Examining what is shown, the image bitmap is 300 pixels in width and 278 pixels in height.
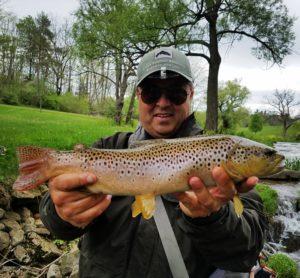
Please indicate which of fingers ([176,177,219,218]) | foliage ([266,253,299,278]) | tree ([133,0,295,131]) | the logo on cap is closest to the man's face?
the logo on cap

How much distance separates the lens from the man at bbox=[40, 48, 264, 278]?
225cm

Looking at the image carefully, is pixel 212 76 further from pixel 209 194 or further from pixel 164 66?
pixel 209 194

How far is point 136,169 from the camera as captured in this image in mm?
2312

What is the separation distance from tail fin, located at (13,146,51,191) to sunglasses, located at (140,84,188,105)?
1211 millimetres

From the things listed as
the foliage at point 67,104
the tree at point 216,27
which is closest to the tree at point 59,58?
the foliage at point 67,104

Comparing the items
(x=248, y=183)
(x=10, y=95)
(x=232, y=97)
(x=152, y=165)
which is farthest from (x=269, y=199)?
(x=232, y=97)

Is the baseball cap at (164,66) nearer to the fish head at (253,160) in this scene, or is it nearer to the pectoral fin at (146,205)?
the fish head at (253,160)

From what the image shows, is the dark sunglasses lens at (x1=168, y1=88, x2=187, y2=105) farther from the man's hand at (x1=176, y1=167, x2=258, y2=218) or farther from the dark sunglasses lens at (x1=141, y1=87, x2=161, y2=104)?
the man's hand at (x1=176, y1=167, x2=258, y2=218)

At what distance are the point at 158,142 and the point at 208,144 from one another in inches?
14.9

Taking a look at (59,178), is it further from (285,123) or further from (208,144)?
(285,123)

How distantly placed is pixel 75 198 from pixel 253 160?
125 centimetres

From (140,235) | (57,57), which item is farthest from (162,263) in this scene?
(57,57)

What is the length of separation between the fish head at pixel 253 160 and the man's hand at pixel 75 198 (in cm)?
91

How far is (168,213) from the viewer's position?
271 centimetres
